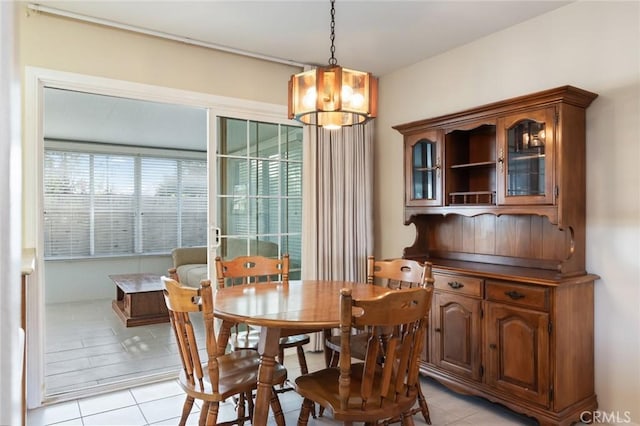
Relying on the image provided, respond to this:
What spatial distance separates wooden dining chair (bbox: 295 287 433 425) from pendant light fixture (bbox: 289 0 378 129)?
92cm

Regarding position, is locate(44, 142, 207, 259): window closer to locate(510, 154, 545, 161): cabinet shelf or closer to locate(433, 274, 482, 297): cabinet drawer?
locate(433, 274, 482, 297): cabinet drawer

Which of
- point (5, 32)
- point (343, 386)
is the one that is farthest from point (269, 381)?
point (5, 32)

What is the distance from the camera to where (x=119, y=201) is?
659 cm

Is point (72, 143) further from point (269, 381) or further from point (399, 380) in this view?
point (399, 380)

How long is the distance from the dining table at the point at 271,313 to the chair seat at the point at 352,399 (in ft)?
0.62

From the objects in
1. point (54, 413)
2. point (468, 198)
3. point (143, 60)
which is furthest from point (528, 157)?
point (54, 413)

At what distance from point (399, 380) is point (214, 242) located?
6.97ft

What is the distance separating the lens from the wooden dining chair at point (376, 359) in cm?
164

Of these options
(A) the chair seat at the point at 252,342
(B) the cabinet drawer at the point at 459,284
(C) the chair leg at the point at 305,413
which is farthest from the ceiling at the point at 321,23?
(C) the chair leg at the point at 305,413

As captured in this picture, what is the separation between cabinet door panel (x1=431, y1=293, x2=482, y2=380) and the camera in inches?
108

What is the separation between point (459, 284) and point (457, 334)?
34 cm

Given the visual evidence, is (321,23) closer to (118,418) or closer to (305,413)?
(305,413)

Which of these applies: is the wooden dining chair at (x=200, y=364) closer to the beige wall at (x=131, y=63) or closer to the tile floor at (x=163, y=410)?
the tile floor at (x=163, y=410)

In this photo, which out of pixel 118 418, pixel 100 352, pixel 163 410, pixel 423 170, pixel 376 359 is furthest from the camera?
pixel 100 352
